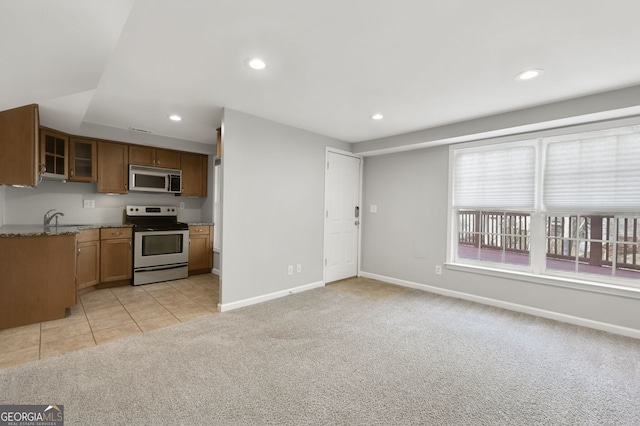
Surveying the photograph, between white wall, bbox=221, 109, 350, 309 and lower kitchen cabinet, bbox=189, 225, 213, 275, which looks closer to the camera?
white wall, bbox=221, 109, 350, 309

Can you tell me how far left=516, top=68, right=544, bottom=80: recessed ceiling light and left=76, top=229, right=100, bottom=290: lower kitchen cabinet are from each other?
5172 millimetres

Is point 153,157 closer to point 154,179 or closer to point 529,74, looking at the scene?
point 154,179

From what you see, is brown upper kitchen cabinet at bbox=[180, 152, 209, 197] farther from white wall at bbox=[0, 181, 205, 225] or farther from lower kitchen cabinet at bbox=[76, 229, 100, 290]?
lower kitchen cabinet at bbox=[76, 229, 100, 290]

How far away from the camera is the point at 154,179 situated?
473cm

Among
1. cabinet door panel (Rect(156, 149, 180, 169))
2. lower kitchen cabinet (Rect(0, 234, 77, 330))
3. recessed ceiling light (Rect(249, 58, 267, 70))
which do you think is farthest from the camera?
cabinet door panel (Rect(156, 149, 180, 169))

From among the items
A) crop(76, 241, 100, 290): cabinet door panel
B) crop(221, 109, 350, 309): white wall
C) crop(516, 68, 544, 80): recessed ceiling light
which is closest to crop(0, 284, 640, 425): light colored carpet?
crop(221, 109, 350, 309): white wall

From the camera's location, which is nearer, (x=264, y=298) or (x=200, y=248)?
(x=264, y=298)

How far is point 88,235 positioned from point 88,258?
1.04ft

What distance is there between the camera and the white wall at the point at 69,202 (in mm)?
3803

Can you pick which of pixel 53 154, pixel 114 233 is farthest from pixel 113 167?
pixel 114 233

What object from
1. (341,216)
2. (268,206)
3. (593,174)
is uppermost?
(593,174)

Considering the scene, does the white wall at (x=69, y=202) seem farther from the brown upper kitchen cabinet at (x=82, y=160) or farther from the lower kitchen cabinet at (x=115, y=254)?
the lower kitchen cabinet at (x=115, y=254)

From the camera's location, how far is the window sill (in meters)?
2.86

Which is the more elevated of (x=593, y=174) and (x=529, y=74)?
(x=529, y=74)
